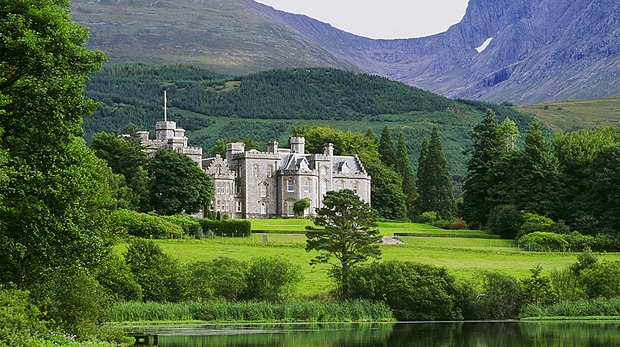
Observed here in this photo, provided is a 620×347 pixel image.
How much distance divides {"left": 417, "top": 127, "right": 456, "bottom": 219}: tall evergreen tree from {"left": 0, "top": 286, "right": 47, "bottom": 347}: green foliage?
7299 cm

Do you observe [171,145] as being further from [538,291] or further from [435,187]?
[538,291]

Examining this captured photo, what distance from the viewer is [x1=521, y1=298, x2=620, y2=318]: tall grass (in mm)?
39969

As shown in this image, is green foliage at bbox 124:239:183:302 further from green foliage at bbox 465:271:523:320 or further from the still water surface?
green foliage at bbox 465:271:523:320

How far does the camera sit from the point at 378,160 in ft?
307

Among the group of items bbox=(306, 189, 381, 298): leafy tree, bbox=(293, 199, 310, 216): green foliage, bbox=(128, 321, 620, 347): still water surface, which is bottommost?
bbox=(128, 321, 620, 347): still water surface

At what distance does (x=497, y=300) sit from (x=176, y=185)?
3432 centimetres

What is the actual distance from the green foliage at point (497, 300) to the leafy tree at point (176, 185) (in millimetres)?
32656

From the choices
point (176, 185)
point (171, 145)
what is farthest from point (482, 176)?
point (171, 145)

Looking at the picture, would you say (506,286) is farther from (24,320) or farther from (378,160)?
(378,160)

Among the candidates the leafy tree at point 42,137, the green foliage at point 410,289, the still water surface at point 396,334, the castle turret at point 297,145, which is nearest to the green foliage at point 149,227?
the green foliage at point 410,289

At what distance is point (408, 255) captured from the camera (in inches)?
2119

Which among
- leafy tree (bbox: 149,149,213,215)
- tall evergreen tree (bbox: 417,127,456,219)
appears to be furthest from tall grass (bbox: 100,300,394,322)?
tall evergreen tree (bbox: 417,127,456,219)

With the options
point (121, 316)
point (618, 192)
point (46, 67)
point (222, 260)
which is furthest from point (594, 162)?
point (46, 67)

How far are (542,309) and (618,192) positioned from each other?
85.0 ft
